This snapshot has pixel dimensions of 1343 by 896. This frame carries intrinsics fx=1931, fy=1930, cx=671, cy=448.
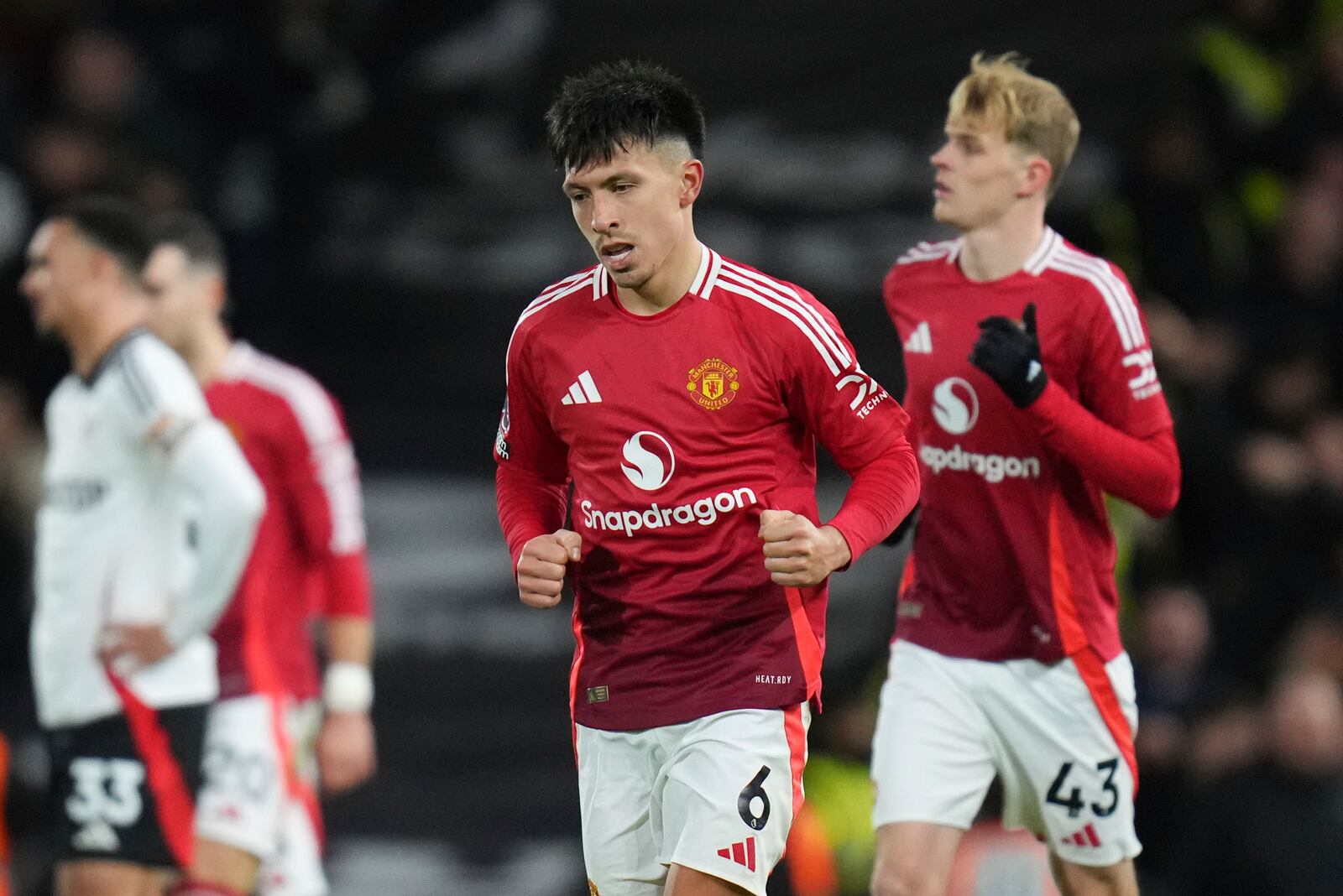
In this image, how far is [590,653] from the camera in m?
4.46

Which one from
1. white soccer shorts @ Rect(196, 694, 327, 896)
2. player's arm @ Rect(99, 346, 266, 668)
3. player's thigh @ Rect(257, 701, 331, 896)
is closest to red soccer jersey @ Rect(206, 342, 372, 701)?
player's thigh @ Rect(257, 701, 331, 896)

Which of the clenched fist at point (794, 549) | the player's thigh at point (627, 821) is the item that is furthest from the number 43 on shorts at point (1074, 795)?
the clenched fist at point (794, 549)

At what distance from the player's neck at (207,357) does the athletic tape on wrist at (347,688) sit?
1090 mm

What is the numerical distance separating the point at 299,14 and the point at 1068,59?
13.8ft

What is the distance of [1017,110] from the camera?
5129mm

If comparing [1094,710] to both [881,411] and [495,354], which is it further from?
[495,354]

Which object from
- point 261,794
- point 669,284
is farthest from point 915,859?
point 261,794

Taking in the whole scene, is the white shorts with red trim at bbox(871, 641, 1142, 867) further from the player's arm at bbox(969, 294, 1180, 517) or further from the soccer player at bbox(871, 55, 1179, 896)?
the player's arm at bbox(969, 294, 1180, 517)

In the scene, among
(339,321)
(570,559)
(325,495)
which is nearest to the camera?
(570,559)

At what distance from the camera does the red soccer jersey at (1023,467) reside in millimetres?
4988

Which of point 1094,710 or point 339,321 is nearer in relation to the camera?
point 1094,710

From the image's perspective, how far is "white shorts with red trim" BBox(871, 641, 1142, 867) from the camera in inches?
199

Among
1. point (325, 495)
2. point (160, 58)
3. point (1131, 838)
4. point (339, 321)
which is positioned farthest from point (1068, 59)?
point (1131, 838)

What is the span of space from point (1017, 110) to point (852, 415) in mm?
1260
